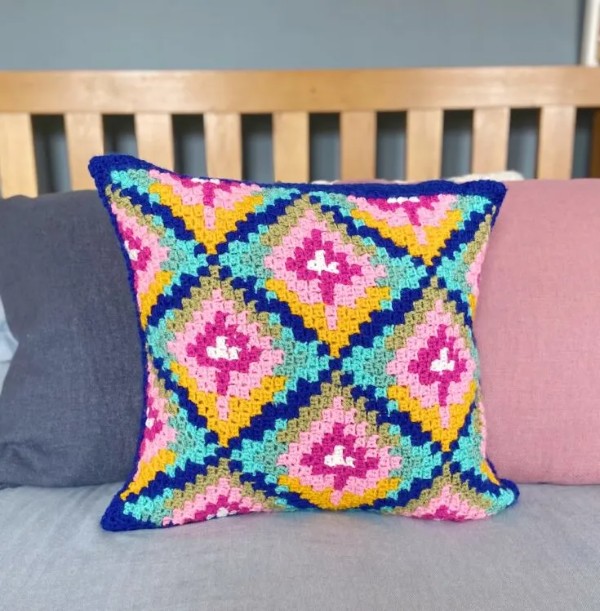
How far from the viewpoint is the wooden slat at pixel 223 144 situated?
3.87 ft

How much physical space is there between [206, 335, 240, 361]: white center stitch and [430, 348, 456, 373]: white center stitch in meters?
0.20

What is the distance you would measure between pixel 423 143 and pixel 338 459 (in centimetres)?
78

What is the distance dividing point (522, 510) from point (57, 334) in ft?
1.92

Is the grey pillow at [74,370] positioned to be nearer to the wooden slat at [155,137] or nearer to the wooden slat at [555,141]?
the wooden slat at [155,137]

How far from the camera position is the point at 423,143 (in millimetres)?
1213

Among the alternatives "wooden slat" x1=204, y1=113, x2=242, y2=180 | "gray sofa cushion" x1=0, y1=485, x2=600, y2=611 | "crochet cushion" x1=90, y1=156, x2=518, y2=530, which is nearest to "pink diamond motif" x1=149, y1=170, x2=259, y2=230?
"crochet cushion" x1=90, y1=156, x2=518, y2=530

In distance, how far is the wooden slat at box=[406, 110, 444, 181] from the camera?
1.20 metres

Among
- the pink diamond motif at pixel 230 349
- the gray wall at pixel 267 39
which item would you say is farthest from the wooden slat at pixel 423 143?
the pink diamond motif at pixel 230 349

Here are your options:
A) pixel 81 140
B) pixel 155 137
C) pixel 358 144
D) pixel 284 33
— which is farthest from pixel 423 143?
pixel 81 140

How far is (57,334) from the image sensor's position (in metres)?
0.74

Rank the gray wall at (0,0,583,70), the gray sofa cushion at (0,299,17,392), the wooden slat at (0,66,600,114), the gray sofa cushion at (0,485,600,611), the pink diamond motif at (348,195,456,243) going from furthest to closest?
1. the gray wall at (0,0,583,70)
2. the wooden slat at (0,66,600,114)
3. the gray sofa cushion at (0,299,17,392)
4. the pink diamond motif at (348,195,456,243)
5. the gray sofa cushion at (0,485,600,611)

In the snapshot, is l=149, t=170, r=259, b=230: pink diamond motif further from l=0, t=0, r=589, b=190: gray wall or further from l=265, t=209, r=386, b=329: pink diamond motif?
l=0, t=0, r=589, b=190: gray wall

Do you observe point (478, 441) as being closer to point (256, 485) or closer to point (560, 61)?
point (256, 485)

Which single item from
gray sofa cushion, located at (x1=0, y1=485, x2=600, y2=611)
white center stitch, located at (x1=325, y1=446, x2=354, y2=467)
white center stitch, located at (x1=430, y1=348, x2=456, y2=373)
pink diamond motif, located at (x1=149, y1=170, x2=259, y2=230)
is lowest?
gray sofa cushion, located at (x1=0, y1=485, x2=600, y2=611)
